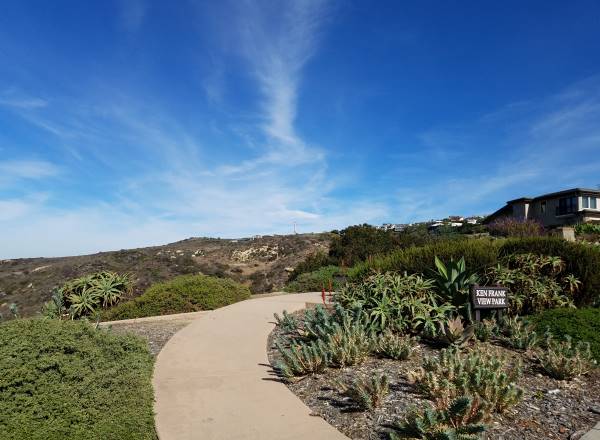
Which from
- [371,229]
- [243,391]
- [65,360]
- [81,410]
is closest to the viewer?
[81,410]

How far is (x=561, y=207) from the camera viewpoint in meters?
46.3

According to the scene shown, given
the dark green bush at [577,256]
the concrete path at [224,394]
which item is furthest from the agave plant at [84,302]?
the dark green bush at [577,256]

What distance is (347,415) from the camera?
14.0ft

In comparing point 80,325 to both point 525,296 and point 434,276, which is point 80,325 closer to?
point 434,276

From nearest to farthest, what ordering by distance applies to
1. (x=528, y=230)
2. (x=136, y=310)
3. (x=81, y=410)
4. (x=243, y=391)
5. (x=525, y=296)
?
1. (x=81, y=410)
2. (x=243, y=391)
3. (x=525, y=296)
4. (x=136, y=310)
5. (x=528, y=230)

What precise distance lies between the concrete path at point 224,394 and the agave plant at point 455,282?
330 centimetres

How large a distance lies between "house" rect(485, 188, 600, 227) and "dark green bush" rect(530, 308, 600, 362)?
39767 millimetres

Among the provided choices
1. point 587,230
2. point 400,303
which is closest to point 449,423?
point 400,303

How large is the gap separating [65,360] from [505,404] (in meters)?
4.52

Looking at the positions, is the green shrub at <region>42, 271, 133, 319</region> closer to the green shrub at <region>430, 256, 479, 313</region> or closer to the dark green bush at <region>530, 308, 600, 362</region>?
the green shrub at <region>430, 256, 479, 313</region>

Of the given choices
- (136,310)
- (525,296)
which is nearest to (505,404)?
(525,296)

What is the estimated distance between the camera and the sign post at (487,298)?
259 inches

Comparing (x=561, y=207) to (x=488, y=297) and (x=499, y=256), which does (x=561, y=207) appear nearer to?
(x=499, y=256)

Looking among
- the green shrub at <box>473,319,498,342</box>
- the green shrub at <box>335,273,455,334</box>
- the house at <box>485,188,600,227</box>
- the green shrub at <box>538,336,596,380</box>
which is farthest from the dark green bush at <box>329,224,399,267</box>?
the house at <box>485,188,600,227</box>
